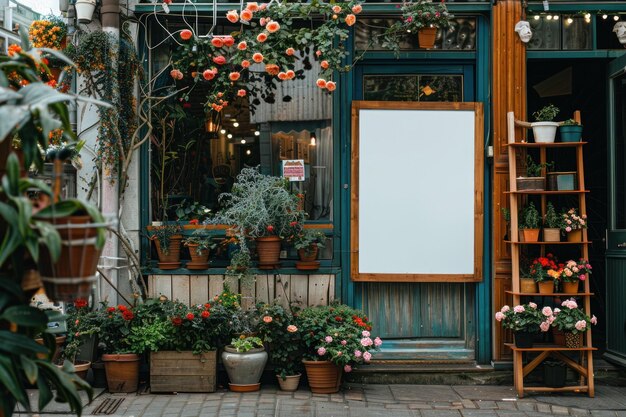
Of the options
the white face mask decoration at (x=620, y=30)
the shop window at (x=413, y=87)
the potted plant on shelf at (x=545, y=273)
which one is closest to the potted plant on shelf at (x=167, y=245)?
the shop window at (x=413, y=87)

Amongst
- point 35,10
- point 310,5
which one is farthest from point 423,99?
point 35,10

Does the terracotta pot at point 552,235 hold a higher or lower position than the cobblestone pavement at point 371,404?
higher

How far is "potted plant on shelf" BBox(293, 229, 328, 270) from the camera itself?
24.9ft

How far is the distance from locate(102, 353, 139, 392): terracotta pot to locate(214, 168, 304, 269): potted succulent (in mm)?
1484

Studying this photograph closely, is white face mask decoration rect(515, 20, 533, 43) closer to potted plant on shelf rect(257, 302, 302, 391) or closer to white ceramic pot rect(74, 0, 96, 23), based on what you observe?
potted plant on shelf rect(257, 302, 302, 391)

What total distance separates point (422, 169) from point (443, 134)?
0.42 m

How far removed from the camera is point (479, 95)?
311 inches

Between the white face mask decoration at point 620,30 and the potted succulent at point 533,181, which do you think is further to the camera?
the white face mask decoration at point 620,30

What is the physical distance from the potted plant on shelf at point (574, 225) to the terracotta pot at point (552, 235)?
66 millimetres

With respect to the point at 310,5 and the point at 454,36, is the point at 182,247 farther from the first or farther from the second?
the point at 454,36

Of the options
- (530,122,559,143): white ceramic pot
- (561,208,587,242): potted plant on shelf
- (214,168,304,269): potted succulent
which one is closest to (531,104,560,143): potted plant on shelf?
(530,122,559,143): white ceramic pot

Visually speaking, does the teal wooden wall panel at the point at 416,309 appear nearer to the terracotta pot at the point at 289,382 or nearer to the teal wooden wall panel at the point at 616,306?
the terracotta pot at the point at 289,382

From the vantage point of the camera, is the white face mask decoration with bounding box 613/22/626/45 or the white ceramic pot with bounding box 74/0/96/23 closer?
the white ceramic pot with bounding box 74/0/96/23

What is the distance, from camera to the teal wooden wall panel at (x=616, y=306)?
7625 mm
